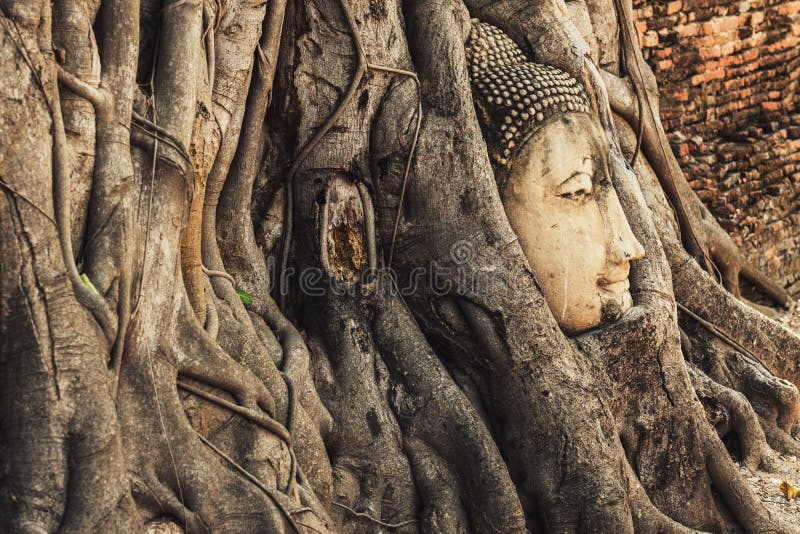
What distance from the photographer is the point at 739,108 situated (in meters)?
7.62

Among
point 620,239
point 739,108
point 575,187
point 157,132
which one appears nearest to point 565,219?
point 575,187

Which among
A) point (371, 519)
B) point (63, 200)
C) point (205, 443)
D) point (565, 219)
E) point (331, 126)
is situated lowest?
point (371, 519)

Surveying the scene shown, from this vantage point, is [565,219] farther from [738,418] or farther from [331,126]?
[738,418]

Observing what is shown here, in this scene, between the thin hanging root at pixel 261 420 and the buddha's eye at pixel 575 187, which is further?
the buddha's eye at pixel 575 187

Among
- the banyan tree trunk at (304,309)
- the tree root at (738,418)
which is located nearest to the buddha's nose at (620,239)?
the banyan tree trunk at (304,309)

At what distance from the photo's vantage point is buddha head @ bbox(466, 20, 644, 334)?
13.8 ft

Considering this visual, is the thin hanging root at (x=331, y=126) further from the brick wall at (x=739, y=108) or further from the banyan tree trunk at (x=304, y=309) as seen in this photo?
the brick wall at (x=739, y=108)

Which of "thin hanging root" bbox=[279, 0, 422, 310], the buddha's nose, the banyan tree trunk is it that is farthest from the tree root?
"thin hanging root" bbox=[279, 0, 422, 310]

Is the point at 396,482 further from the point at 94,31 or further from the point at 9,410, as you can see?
the point at 94,31

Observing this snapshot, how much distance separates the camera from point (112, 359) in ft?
9.48

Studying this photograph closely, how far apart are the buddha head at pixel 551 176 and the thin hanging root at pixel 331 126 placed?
367 mm

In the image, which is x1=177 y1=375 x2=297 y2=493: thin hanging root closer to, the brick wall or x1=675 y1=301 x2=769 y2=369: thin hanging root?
x1=675 y1=301 x2=769 y2=369: thin hanging root

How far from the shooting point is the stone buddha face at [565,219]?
4211 millimetres

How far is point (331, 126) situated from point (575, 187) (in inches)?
39.7
